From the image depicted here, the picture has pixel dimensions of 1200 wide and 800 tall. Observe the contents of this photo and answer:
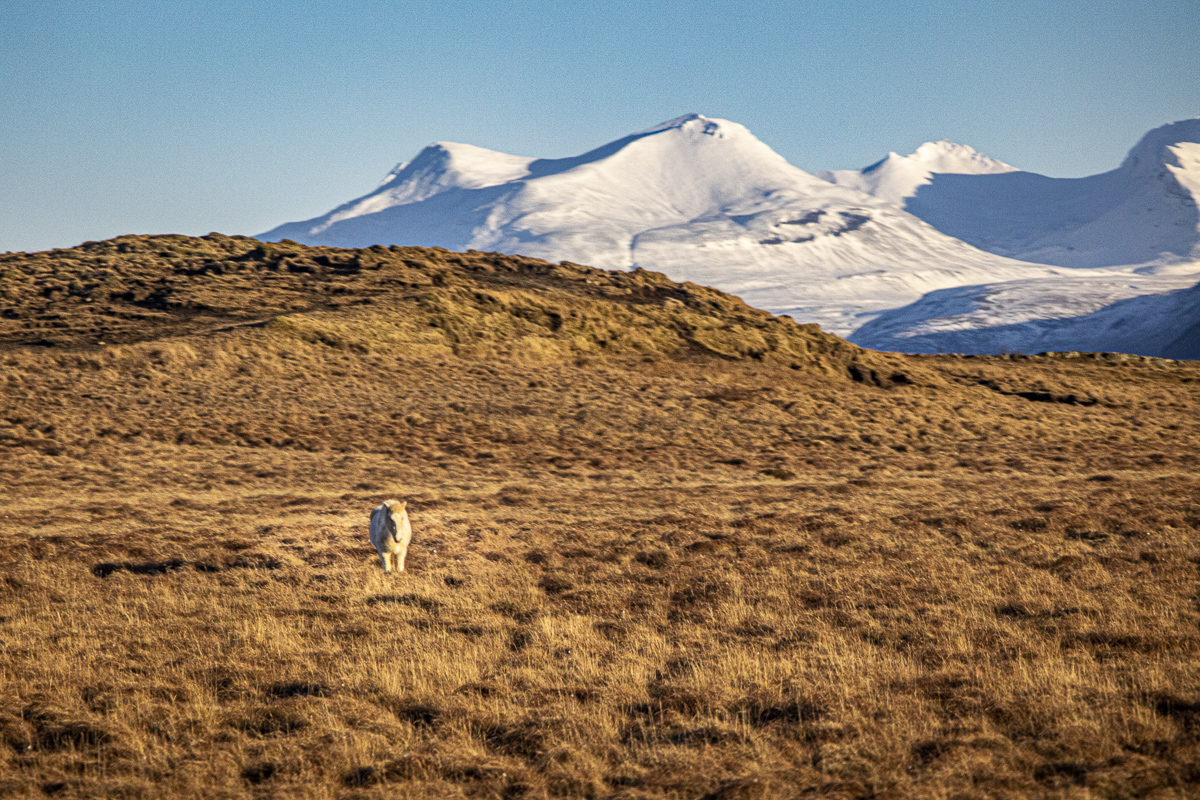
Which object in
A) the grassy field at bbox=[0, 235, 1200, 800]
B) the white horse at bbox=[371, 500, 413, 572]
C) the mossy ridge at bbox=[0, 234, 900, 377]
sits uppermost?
the mossy ridge at bbox=[0, 234, 900, 377]

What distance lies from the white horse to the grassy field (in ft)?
1.89

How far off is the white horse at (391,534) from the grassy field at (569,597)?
0.58m

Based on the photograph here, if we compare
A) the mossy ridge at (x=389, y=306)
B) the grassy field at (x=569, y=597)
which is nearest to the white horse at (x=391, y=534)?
the grassy field at (x=569, y=597)

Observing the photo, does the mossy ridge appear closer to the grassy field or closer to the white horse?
the grassy field

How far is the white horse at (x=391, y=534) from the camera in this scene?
15.3 meters

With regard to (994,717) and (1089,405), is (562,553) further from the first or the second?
(1089,405)

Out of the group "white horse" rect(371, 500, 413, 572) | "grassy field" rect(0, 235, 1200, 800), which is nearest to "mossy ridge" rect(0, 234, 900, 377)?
"grassy field" rect(0, 235, 1200, 800)

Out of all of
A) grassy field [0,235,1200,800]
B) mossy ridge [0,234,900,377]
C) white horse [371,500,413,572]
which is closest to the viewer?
grassy field [0,235,1200,800]

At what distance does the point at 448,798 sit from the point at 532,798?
2.25 feet

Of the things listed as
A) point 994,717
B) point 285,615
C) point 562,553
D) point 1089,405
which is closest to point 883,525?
point 562,553

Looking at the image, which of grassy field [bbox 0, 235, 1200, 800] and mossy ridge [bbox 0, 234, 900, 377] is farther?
mossy ridge [bbox 0, 234, 900, 377]

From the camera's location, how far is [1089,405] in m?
50.7

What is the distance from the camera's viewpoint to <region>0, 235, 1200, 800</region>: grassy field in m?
7.92

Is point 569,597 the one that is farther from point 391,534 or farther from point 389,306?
point 389,306
